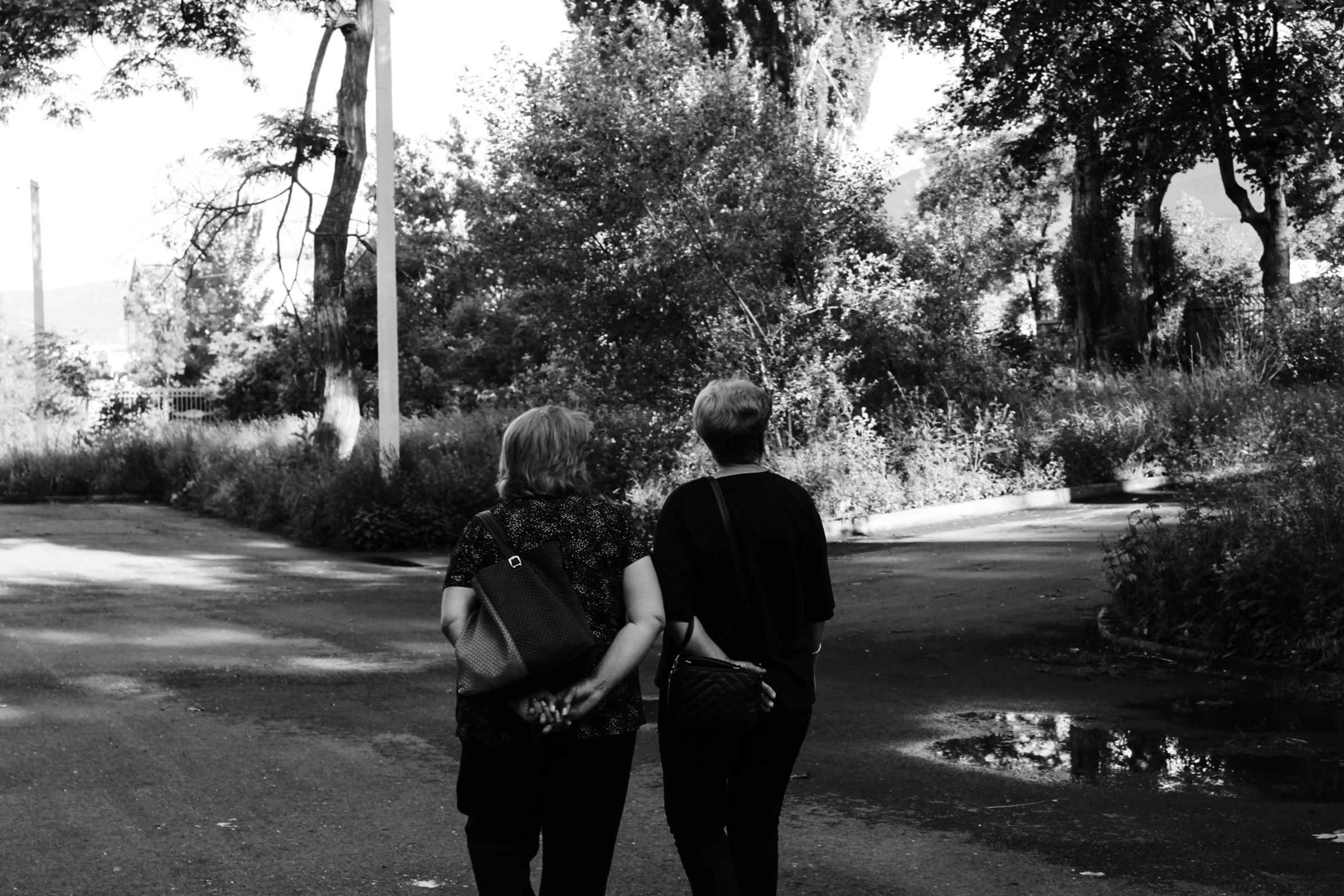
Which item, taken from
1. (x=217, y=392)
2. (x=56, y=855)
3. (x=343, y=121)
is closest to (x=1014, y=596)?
(x=56, y=855)

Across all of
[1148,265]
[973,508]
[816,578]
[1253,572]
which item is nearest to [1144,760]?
[1253,572]

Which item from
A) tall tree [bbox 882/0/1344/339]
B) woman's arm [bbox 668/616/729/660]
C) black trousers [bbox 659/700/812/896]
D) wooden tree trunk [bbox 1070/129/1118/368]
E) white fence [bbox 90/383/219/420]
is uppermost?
tall tree [bbox 882/0/1344/339]

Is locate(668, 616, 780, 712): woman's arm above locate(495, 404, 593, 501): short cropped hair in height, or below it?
below

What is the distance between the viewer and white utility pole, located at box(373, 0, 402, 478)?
18.7 m

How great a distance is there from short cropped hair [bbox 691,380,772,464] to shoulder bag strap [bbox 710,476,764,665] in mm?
177

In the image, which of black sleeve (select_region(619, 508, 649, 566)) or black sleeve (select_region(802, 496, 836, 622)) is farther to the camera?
black sleeve (select_region(802, 496, 836, 622))

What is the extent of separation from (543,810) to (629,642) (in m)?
0.49

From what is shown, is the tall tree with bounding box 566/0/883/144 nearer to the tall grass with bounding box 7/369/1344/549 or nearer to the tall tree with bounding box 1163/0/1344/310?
the tall grass with bounding box 7/369/1344/549

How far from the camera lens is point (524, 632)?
142 inches

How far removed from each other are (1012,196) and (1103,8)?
124 ft

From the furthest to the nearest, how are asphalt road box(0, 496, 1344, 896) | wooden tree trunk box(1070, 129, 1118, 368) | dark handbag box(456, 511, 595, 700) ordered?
wooden tree trunk box(1070, 129, 1118, 368) < asphalt road box(0, 496, 1344, 896) < dark handbag box(456, 511, 595, 700)

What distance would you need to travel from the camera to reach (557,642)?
359cm

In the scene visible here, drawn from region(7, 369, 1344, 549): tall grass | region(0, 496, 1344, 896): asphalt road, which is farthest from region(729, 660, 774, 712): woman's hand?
region(7, 369, 1344, 549): tall grass

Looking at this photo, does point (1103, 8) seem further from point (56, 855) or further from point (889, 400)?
point (56, 855)
